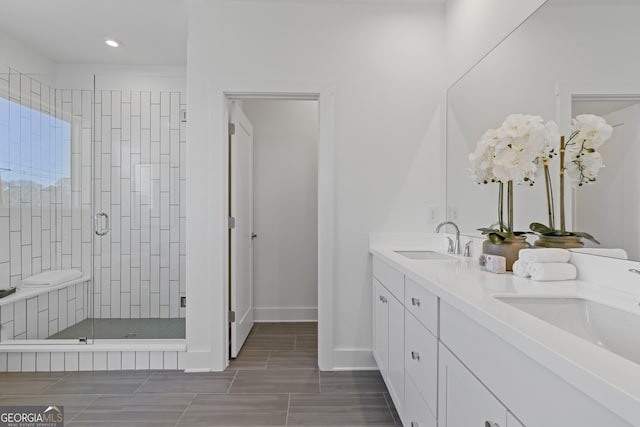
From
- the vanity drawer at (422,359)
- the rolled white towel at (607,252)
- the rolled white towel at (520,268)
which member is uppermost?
the rolled white towel at (607,252)

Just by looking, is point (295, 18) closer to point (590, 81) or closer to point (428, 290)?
point (590, 81)

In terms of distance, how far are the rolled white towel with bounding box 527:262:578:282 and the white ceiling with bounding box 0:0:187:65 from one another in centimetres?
286

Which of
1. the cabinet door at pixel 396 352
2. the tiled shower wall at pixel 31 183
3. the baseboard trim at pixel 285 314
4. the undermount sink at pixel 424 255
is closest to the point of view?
the cabinet door at pixel 396 352

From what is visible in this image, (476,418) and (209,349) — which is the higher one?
(476,418)

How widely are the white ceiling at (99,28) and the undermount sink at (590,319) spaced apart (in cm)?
292

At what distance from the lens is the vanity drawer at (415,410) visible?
4.44 feet

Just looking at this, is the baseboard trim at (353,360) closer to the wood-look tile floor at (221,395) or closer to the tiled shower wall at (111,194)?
the wood-look tile floor at (221,395)

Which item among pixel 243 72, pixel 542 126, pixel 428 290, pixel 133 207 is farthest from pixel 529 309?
pixel 133 207

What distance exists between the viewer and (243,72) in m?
2.52

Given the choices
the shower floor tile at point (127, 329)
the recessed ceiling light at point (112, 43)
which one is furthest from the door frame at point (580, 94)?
the recessed ceiling light at point (112, 43)

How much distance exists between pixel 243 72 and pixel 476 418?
8.09ft

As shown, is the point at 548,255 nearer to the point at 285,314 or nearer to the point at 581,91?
the point at 581,91

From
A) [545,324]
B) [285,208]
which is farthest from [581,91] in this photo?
[285,208]

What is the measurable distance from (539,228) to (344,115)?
1538 mm
